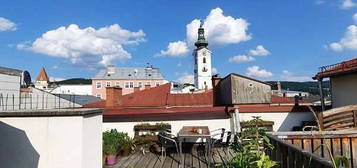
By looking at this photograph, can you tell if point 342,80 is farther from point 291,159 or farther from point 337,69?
point 291,159

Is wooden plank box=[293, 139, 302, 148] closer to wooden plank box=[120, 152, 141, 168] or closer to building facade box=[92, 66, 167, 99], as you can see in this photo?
wooden plank box=[120, 152, 141, 168]

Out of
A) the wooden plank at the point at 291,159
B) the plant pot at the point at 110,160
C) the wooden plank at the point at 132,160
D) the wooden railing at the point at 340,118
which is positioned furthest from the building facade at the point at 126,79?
the wooden plank at the point at 291,159

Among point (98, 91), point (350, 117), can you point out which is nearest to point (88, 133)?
point (350, 117)

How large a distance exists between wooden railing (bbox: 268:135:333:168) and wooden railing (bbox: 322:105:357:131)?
4.14 meters

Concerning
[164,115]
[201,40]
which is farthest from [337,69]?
[201,40]

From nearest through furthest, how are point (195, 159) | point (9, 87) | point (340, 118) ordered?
1. point (9, 87)
2. point (195, 159)
3. point (340, 118)

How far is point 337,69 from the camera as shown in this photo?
11.2 meters

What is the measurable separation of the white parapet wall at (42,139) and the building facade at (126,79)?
64571 mm

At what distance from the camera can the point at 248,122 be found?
9.72 m

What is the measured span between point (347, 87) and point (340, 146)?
6.26 metres

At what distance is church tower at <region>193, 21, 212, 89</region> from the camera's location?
79.7 m

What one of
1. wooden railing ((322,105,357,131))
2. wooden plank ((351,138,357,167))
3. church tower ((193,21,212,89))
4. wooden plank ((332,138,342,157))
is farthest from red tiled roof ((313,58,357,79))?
church tower ((193,21,212,89))

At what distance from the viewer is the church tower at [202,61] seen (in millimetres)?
79688

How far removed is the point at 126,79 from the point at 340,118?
65215 millimetres
